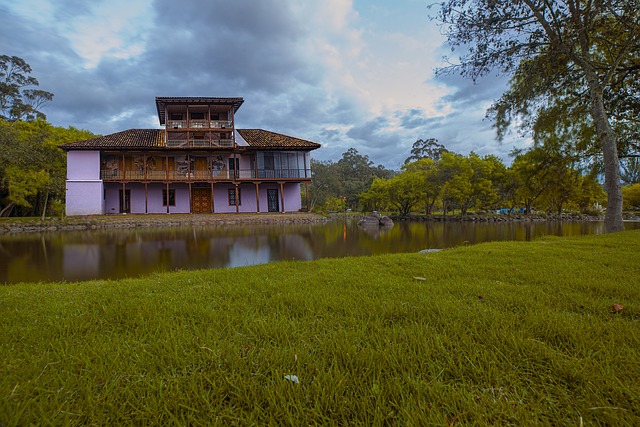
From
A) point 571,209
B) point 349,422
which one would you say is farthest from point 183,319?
point 571,209

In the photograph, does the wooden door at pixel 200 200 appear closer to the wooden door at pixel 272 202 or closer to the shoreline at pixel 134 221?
the shoreline at pixel 134 221

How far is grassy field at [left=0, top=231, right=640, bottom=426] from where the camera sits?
106 cm

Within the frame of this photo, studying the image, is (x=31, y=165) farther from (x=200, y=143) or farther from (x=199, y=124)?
(x=199, y=124)

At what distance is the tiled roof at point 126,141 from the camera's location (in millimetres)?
18750

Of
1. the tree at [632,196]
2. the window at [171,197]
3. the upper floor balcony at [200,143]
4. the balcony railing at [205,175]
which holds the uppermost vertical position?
the upper floor balcony at [200,143]

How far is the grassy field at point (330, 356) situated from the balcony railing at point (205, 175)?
62.1 feet

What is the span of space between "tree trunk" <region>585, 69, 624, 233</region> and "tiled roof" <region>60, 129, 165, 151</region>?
20996mm

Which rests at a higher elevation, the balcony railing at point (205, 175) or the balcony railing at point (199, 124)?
the balcony railing at point (199, 124)

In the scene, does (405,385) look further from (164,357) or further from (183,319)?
(183,319)

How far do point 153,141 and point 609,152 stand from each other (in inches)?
923

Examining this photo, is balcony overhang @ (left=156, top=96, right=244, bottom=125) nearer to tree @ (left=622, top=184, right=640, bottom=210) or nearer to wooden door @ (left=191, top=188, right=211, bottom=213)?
wooden door @ (left=191, top=188, right=211, bottom=213)

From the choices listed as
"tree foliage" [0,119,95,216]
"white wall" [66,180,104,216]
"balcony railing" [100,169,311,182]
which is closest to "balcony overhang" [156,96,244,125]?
"balcony railing" [100,169,311,182]

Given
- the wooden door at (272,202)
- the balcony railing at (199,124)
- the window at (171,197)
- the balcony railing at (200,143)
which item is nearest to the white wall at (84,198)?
the window at (171,197)

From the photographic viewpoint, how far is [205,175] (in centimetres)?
2094
